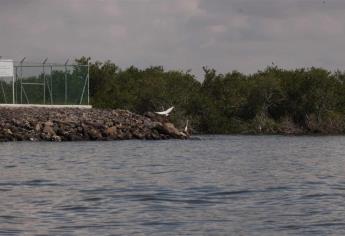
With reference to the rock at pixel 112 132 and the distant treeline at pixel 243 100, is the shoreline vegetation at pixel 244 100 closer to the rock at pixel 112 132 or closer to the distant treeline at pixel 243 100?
the distant treeline at pixel 243 100

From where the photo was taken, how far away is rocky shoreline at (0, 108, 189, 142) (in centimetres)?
6750

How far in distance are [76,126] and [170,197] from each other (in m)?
45.9

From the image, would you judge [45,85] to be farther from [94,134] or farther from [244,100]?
[244,100]

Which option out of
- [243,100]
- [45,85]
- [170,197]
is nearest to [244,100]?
[243,100]

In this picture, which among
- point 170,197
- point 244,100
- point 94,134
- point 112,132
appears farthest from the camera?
point 244,100

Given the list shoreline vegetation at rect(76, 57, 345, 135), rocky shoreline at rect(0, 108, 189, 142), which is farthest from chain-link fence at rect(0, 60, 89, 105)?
shoreline vegetation at rect(76, 57, 345, 135)

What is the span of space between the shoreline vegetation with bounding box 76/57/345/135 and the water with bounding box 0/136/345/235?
71.1 m

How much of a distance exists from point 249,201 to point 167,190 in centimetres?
368

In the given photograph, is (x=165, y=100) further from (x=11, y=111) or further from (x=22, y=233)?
(x=22, y=233)

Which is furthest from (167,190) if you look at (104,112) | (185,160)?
(104,112)

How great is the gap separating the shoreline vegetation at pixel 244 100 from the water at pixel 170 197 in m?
71.1

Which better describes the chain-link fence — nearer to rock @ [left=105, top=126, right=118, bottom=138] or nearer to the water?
rock @ [left=105, top=126, right=118, bottom=138]

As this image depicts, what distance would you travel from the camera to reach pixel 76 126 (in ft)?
231

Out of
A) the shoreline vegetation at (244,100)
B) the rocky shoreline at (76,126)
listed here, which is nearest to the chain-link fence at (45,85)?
the rocky shoreline at (76,126)
